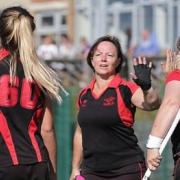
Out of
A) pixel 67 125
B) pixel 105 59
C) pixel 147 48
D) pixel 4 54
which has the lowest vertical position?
pixel 147 48

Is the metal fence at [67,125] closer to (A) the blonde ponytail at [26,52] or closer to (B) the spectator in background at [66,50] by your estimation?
(A) the blonde ponytail at [26,52]

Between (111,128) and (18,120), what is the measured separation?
32.7 inches

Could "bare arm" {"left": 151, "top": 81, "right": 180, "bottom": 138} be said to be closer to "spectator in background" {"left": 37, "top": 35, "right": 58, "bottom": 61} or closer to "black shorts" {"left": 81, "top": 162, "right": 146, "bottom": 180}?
"black shorts" {"left": 81, "top": 162, "right": 146, "bottom": 180}

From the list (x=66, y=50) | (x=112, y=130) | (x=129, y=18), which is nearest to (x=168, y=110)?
(x=112, y=130)

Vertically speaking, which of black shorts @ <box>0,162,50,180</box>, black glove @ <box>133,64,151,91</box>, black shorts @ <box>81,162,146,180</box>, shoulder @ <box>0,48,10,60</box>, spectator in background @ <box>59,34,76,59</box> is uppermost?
shoulder @ <box>0,48,10,60</box>

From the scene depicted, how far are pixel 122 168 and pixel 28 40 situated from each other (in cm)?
125

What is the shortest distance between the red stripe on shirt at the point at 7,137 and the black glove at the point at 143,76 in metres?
0.94

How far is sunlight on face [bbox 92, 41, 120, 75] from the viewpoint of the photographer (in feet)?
21.1

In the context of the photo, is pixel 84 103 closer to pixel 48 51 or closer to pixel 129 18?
pixel 48 51

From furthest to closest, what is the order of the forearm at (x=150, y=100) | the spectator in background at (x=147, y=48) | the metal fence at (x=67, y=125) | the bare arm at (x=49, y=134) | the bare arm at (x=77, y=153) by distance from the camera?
1. the spectator in background at (x=147, y=48)
2. the metal fence at (x=67, y=125)
3. the bare arm at (x=77, y=153)
4. the forearm at (x=150, y=100)
5. the bare arm at (x=49, y=134)

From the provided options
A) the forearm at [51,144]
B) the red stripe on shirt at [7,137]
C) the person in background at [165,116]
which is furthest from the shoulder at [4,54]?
the person in background at [165,116]

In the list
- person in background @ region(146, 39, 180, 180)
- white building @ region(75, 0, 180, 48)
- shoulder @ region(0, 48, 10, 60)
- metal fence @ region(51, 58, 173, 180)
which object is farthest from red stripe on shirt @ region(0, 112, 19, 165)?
white building @ region(75, 0, 180, 48)

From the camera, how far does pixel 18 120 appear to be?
5.63 metres

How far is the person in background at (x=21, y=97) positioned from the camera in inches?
222
